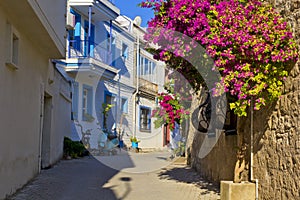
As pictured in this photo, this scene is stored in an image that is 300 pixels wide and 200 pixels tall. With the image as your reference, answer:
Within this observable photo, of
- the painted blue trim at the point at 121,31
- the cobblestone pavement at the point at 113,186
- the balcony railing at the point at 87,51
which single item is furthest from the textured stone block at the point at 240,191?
the painted blue trim at the point at 121,31

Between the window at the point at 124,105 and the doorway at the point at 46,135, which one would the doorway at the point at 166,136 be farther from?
the doorway at the point at 46,135

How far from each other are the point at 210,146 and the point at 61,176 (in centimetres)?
386

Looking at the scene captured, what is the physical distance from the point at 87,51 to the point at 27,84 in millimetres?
10134

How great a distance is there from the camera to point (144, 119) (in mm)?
27297

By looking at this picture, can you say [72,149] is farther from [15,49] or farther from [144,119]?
[144,119]

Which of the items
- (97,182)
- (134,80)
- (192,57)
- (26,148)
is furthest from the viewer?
(134,80)

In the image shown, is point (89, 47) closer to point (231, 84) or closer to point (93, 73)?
point (93, 73)

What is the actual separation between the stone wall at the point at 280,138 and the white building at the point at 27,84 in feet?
12.9

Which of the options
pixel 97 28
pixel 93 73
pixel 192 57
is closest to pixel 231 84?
pixel 192 57

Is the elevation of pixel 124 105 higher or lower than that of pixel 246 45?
higher

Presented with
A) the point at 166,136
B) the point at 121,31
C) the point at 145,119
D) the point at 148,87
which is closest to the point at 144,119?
the point at 145,119

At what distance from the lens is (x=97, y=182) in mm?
9852

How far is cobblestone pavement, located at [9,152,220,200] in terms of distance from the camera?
26.0ft

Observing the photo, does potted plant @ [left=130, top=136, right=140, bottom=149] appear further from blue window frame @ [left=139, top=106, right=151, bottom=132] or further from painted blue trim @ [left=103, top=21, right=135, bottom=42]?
painted blue trim @ [left=103, top=21, right=135, bottom=42]
